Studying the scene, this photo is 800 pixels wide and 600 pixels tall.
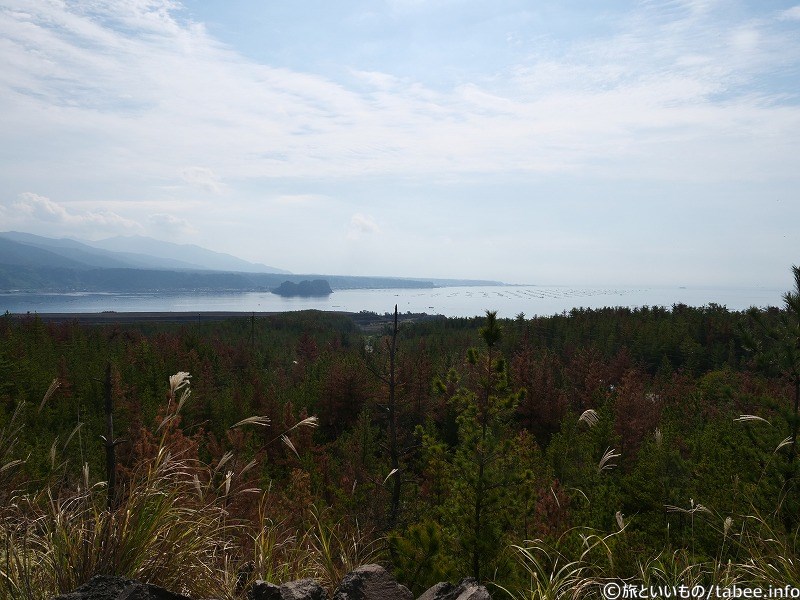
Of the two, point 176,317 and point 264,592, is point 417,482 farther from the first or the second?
point 176,317

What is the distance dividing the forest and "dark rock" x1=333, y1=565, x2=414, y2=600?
60 cm

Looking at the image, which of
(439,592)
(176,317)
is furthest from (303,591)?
(176,317)

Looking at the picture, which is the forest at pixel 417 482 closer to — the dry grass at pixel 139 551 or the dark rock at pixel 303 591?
the dry grass at pixel 139 551

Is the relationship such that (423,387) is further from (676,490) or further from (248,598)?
(248,598)

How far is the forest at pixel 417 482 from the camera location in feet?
13.6

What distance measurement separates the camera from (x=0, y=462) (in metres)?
5.07

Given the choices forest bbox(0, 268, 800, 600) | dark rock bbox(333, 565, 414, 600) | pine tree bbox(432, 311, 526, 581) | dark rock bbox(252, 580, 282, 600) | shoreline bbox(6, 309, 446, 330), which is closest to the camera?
dark rock bbox(252, 580, 282, 600)

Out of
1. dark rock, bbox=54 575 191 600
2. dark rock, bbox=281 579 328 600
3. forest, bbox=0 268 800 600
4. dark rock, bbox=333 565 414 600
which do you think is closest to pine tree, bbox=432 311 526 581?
forest, bbox=0 268 800 600

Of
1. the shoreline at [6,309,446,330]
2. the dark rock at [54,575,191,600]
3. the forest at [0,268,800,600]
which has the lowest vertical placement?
the shoreline at [6,309,446,330]

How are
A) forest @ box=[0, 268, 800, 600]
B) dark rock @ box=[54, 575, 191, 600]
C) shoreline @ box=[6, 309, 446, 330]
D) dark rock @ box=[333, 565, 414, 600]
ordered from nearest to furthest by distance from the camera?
dark rock @ box=[54, 575, 191, 600], dark rock @ box=[333, 565, 414, 600], forest @ box=[0, 268, 800, 600], shoreline @ box=[6, 309, 446, 330]

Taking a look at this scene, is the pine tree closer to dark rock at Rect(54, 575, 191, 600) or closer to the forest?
the forest

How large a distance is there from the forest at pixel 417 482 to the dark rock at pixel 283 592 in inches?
19.0

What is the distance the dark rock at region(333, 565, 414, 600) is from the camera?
3.90m

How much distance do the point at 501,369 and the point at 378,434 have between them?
2592 cm
